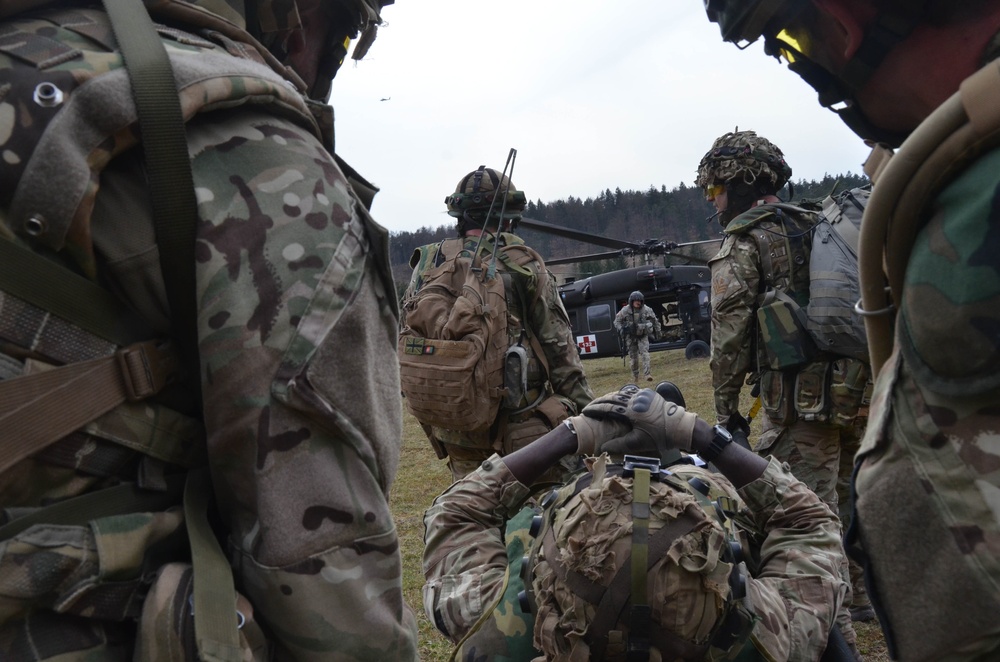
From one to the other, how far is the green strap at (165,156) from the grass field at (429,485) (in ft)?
12.6

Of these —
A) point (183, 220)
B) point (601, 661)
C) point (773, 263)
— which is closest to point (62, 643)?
point (183, 220)

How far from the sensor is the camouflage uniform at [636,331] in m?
17.6

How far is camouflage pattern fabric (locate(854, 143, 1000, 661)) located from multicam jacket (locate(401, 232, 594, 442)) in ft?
12.2

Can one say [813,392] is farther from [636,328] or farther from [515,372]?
[636,328]

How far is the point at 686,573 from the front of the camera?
6.71ft

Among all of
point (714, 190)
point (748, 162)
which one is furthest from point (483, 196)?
point (748, 162)

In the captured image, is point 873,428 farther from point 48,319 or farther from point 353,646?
point 48,319

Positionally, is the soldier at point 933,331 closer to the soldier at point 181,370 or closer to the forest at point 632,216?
the soldier at point 181,370

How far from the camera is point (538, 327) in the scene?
502cm

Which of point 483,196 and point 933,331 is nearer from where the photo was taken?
point 933,331

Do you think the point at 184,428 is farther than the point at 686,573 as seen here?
No

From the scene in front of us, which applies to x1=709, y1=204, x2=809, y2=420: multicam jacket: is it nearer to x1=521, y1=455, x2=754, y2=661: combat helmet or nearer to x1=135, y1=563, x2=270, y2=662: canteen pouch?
x1=521, y1=455, x2=754, y2=661: combat helmet

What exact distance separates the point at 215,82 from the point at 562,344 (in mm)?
3853

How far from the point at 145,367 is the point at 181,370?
7 cm
